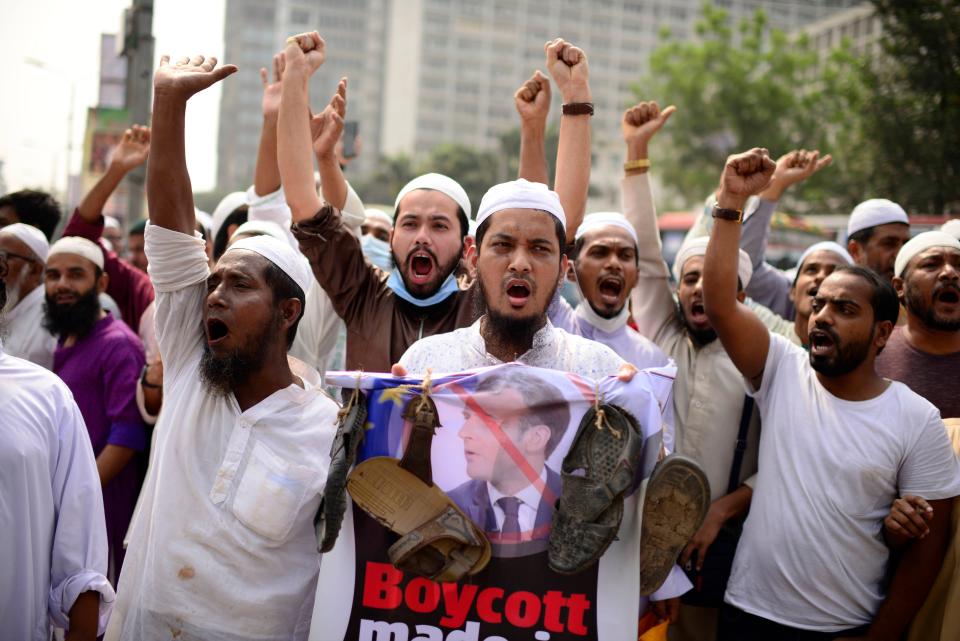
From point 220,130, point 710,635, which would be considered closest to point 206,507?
point 710,635

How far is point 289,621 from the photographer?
3.26 meters

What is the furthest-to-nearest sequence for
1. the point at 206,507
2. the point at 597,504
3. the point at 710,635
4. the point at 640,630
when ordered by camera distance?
the point at 710,635
the point at 640,630
the point at 206,507
the point at 597,504

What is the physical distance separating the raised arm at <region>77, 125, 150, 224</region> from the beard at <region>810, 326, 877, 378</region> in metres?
3.87

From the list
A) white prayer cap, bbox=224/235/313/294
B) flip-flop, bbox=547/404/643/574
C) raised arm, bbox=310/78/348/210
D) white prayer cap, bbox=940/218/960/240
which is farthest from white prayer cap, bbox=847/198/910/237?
white prayer cap, bbox=224/235/313/294

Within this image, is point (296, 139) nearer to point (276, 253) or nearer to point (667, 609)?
point (276, 253)

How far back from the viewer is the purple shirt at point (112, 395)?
4.78 m

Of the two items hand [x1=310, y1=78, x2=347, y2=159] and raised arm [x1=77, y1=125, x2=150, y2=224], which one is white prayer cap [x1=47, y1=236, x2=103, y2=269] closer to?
raised arm [x1=77, y1=125, x2=150, y2=224]

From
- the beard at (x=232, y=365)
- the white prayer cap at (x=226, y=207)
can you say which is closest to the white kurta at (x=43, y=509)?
the beard at (x=232, y=365)

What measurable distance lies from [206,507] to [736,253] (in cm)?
233

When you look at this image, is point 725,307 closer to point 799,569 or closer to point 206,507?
point 799,569

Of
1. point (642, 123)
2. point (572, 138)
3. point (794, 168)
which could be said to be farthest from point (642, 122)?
point (794, 168)

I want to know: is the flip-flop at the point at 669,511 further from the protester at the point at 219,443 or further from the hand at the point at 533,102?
the hand at the point at 533,102

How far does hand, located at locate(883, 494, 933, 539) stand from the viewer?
3.62 meters

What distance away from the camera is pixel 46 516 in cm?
293
